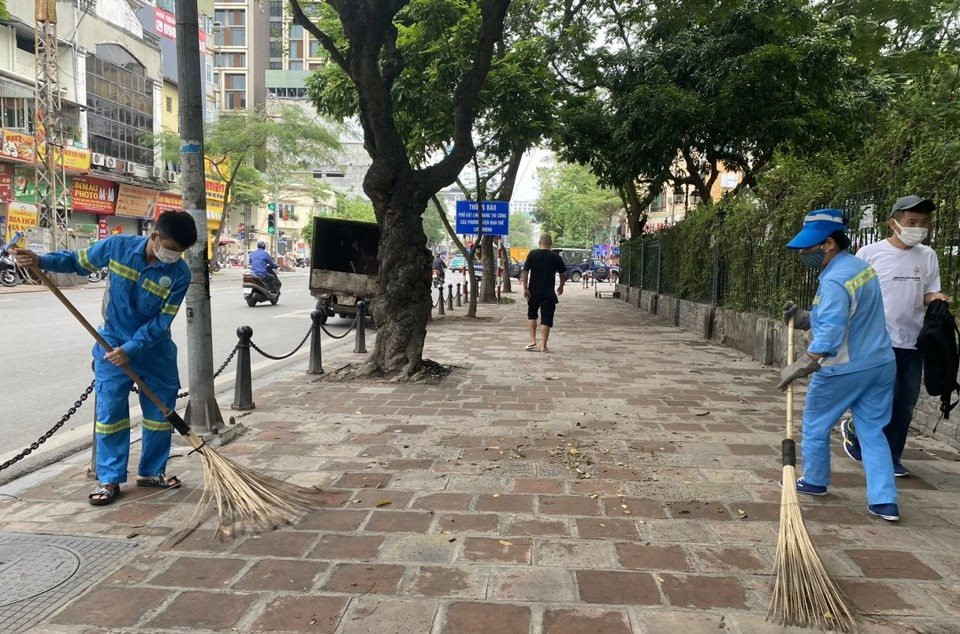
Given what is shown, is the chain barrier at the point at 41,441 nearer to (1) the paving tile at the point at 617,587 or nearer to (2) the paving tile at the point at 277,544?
(2) the paving tile at the point at 277,544

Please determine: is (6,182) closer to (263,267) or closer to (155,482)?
A: (263,267)

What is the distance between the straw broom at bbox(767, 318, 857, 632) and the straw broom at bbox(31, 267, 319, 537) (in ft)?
7.79

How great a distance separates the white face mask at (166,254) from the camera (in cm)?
388

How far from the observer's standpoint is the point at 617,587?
2922 mm

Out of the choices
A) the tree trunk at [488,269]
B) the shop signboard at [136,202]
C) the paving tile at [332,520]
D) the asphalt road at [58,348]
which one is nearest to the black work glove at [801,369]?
the paving tile at [332,520]

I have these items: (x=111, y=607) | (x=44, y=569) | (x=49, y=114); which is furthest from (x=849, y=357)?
(x=49, y=114)

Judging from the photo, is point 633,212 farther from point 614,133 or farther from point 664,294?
point 614,133

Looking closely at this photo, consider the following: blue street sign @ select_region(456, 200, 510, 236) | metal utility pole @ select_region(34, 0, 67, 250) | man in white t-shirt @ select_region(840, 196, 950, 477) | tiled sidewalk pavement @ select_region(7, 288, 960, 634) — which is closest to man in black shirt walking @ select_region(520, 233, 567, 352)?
tiled sidewalk pavement @ select_region(7, 288, 960, 634)

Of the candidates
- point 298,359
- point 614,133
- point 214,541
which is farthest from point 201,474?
point 614,133

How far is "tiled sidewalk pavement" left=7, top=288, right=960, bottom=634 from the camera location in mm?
2729

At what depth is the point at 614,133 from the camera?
1427cm

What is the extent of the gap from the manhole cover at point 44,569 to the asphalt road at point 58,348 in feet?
7.06

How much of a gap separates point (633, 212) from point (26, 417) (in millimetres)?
20330

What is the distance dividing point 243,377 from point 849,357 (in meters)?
4.89
